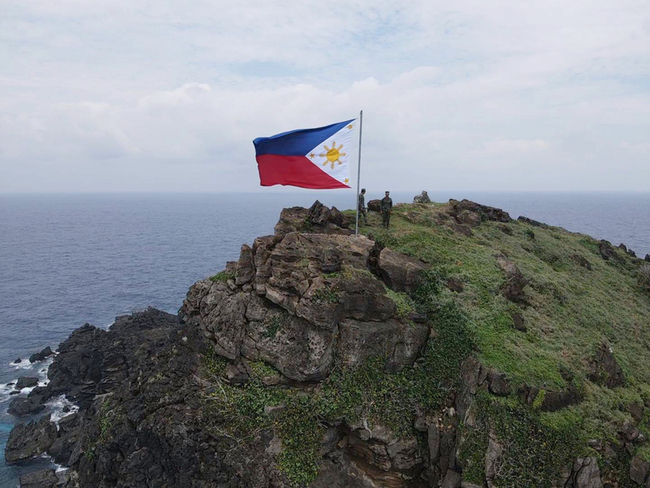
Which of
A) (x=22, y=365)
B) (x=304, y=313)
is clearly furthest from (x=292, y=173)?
(x=22, y=365)

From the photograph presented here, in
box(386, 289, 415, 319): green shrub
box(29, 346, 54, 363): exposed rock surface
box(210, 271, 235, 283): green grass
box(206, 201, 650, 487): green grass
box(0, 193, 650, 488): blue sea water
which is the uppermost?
box(210, 271, 235, 283): green grass

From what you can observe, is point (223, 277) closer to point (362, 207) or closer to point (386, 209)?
point (362, 207)

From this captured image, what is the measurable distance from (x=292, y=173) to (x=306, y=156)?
3.66 feet

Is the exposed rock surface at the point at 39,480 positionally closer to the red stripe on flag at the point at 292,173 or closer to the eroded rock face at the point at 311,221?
the eroded rock face at the point at 311,221

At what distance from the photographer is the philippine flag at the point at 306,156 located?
21.0 meters

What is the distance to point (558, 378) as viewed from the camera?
18938mm

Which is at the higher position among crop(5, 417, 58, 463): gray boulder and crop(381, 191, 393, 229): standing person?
crop(381, 191, 393, 229): standing person

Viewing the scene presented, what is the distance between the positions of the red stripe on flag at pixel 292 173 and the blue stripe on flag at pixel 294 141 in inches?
11.7

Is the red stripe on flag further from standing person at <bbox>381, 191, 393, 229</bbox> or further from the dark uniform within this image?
standing person at <bbox>381, 191, 393, 229</bbox>

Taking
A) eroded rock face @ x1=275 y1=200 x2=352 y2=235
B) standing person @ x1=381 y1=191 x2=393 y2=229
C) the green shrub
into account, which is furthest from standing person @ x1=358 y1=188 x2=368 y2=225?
the green shrub

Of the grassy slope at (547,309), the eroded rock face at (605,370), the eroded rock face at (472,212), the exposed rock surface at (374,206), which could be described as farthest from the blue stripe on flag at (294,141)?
the eroded rock face at (472,212)

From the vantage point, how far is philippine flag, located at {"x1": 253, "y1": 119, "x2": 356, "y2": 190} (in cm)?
2097

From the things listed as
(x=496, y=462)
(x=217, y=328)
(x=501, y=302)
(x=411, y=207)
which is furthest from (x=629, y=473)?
(x=411, y=207)

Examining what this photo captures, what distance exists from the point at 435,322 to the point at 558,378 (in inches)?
230
